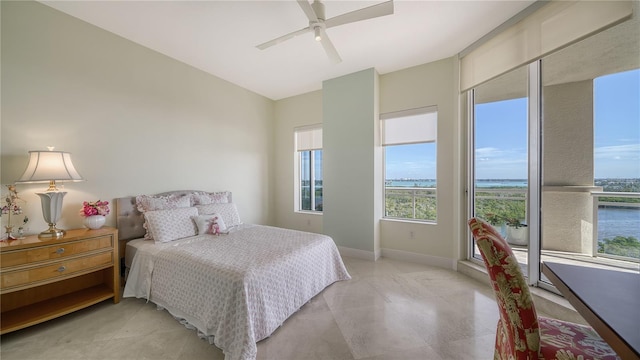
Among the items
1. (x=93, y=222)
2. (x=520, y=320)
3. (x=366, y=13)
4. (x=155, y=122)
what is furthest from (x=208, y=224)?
(x=520, y=320)

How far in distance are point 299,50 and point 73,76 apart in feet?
7.79

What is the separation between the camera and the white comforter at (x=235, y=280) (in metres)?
1.58

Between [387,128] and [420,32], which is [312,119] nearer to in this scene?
[387,128]

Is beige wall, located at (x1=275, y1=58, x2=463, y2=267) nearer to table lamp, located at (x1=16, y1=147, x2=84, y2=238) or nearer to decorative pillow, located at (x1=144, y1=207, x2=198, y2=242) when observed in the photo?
decorative pillow, located at (x1=144, y1=207, x2=198, y2=242)

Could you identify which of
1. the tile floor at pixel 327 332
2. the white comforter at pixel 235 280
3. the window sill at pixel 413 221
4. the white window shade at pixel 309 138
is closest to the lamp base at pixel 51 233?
the white comforter at pixel 235 280

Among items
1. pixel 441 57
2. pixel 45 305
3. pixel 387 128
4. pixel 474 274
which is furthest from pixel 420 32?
pixel 45 305

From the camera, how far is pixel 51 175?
1.87 meters

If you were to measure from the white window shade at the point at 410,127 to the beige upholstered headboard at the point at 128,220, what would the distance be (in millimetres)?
3467

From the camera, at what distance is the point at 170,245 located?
89.5 inches

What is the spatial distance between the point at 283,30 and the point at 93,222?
2.76 m

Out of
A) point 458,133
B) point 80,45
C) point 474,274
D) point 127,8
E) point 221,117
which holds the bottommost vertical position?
point 474,274

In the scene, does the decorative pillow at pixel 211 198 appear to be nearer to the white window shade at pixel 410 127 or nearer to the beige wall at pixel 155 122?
the beige wall at pixel 155 122

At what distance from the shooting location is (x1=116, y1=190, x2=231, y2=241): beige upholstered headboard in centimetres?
247

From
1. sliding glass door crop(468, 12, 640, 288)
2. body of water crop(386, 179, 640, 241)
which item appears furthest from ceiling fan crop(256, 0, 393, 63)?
body of water crop(386, 179, 640, 241)
